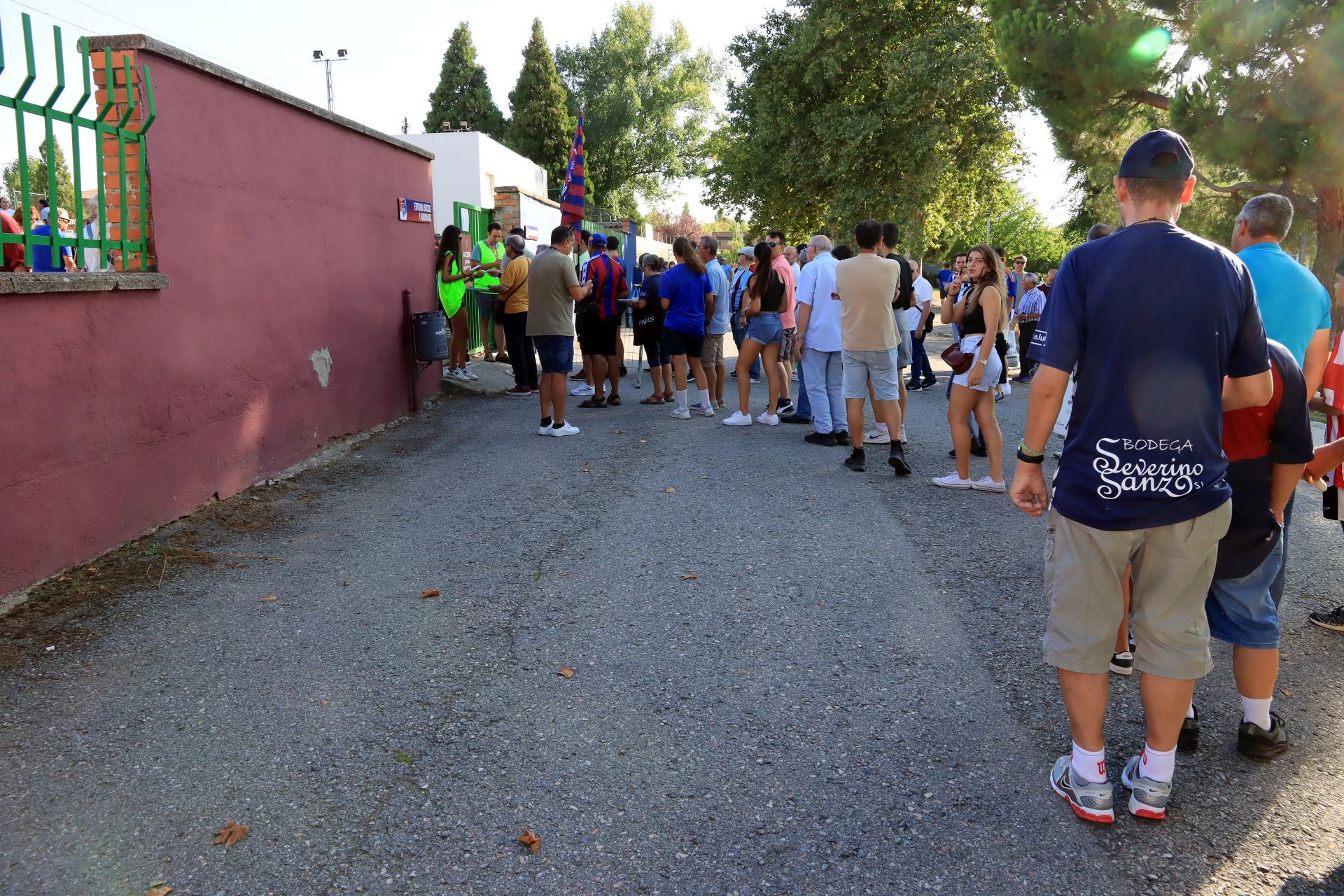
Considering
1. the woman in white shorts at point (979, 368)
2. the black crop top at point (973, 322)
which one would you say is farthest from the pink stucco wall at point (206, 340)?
the black crop top at point (973, 322)

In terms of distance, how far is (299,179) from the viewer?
8023 millimetres

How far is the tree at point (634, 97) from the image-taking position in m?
59.1

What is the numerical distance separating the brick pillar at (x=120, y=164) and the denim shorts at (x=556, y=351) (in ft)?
12.4

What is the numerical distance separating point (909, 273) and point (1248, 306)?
843cm

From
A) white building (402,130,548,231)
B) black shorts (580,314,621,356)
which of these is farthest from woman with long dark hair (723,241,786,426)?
white building (402,130,548,231)

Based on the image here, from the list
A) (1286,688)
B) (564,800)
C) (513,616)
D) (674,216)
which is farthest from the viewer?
(674,216)

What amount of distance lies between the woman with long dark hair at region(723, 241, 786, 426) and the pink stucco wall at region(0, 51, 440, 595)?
12.0 ft

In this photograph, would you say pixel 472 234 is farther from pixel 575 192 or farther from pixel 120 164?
pixel 120 164

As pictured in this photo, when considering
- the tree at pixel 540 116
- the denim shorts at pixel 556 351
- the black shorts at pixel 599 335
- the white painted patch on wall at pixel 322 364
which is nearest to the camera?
the white painted patch on wall at pixel 322 364

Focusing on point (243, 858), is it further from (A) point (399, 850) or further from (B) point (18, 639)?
(B) point (18, 639)

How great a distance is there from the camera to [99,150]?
552 cm

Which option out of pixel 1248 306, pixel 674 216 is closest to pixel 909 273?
pixel 1248 306

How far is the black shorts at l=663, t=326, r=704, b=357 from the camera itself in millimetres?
10289

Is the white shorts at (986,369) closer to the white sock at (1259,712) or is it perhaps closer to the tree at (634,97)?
the white sock at (1259,712)
